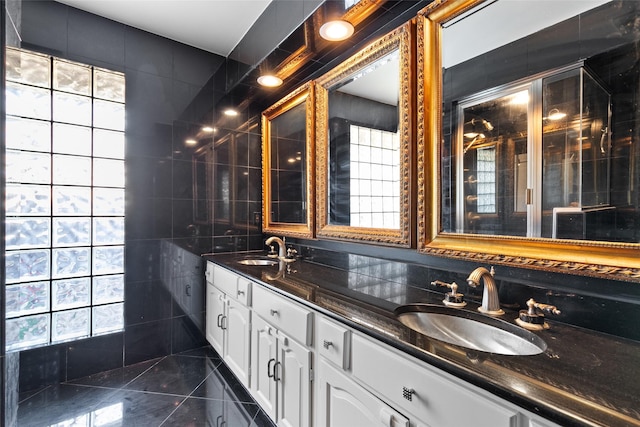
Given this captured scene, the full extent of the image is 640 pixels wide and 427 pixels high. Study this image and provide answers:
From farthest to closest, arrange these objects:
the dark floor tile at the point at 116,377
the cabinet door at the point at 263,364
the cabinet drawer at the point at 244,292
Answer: the dark floor tile at the point at 116,377 < the cabinet drawer at the point at 244,292 < the cabinet door at the point at 263,364

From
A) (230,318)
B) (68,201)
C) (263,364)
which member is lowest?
(263,364)

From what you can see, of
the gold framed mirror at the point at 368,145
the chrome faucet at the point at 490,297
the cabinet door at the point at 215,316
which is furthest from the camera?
the cabinet door at the point at 215,316

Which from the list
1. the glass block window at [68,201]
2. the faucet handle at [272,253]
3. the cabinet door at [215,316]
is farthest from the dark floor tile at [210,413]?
the faucet handle at [272,253]

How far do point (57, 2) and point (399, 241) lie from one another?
2968 mm

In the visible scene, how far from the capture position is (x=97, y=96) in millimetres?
2436

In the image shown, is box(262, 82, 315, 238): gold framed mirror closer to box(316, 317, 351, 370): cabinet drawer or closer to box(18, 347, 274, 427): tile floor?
box(316, 317, 351, 370): cabinet drawer

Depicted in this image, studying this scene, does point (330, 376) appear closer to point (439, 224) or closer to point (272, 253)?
point (439, 224)

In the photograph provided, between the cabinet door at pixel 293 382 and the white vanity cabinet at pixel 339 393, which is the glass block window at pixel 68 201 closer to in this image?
the cabinet door at pixel 293 382

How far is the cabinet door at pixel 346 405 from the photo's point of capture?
100cm

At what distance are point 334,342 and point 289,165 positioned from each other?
1.77 metres

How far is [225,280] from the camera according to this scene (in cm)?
235

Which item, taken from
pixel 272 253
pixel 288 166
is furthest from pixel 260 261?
pixel 288 166

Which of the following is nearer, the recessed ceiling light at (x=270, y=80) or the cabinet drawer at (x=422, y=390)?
the cabinet drawer at (x=422, y=390)

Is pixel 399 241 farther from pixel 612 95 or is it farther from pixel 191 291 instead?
pixel 191 291
